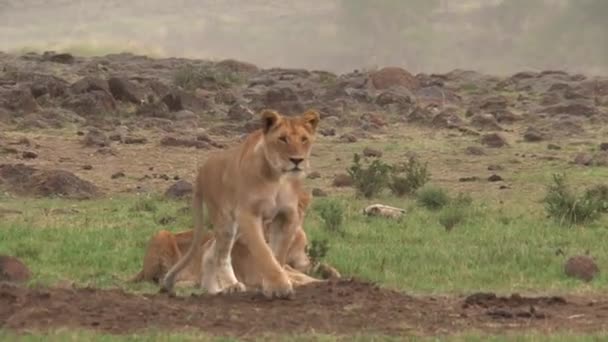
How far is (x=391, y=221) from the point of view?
16719 mm

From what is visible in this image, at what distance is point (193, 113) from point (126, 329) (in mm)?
28208

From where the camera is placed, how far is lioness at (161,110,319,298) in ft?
30.9

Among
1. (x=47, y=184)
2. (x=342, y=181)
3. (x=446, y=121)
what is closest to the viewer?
(x=47, y=184)

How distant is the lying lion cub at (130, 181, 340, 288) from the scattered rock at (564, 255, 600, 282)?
2.13 metres

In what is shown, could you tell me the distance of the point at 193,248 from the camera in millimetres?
10648

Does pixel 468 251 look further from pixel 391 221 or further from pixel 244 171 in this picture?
pixel 244 171

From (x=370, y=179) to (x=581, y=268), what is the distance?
28.9 ft

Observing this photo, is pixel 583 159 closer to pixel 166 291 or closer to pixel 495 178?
pixel 495 178

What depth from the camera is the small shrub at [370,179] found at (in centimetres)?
2059

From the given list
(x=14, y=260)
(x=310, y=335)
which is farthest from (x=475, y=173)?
(x=310, y=335)

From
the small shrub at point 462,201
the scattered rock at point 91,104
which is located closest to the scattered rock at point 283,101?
the scattered rock at point 91,104

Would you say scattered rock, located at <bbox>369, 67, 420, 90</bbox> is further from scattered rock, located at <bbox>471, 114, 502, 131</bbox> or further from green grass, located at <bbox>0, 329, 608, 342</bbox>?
green grass, located at <bbox>0, 329, 608, 342</bbox>

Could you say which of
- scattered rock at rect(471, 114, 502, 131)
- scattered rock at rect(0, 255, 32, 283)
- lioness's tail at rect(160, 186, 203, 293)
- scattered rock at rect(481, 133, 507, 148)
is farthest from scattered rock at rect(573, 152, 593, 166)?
lioness's tail at rect(160, 186, 203, 293)

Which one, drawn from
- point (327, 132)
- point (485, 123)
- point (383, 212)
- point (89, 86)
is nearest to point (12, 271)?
point (383, 212)
